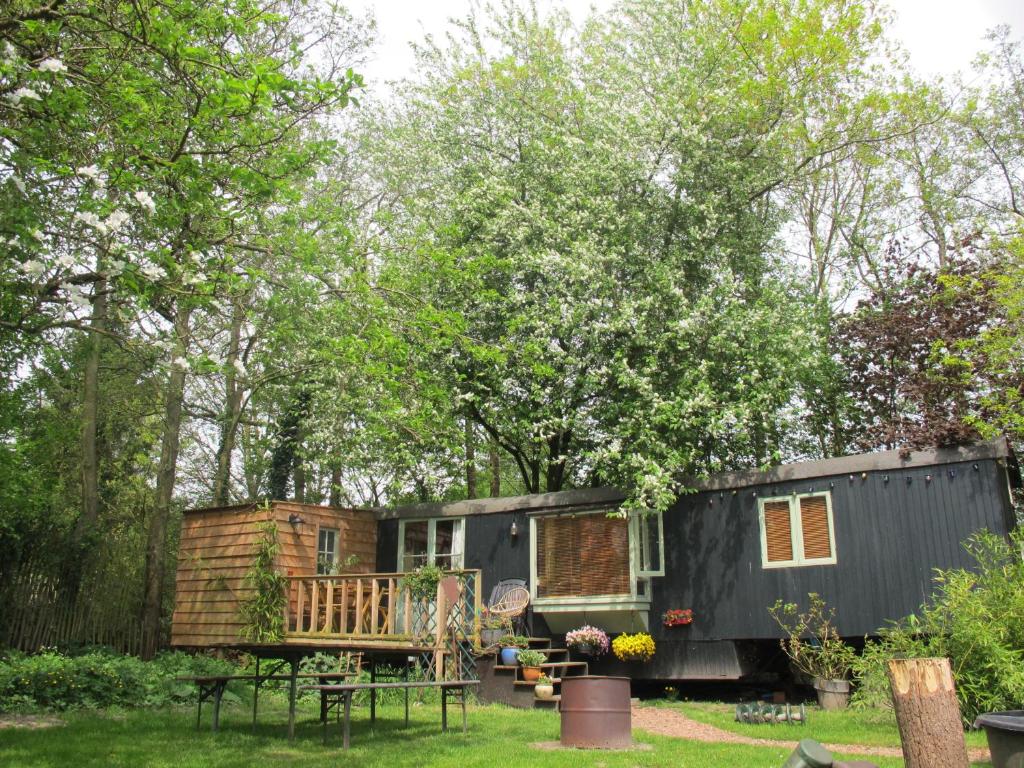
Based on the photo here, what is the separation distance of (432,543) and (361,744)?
712 cm

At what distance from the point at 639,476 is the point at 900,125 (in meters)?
10.7

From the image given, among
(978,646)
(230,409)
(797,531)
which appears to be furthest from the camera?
(230,409)

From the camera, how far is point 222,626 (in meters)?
14.0

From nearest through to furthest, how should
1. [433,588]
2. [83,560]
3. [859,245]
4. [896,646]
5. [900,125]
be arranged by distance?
[896,646], [433,588], [83,560], [900,125], [859,245]

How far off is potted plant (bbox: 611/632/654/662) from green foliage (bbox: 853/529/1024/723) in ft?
12.1

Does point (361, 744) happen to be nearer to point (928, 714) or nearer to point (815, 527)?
point (928, 714)

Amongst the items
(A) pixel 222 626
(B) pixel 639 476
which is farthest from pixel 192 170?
Answer: (A) pixel 222 626

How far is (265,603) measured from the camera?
12.7 meters

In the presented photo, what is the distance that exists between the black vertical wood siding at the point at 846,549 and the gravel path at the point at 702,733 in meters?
1.79

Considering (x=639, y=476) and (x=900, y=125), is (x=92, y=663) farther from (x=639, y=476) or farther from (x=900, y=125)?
(x=900, y=125)

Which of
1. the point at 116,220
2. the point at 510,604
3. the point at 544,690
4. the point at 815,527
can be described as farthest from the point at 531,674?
the point at 116,220

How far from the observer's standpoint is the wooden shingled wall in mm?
13961

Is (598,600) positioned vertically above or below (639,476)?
Result: below

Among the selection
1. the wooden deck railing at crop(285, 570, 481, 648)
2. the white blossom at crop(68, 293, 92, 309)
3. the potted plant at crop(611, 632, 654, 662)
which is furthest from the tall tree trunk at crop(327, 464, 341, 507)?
the white blossom at crop(68, 293, 92, 309)
